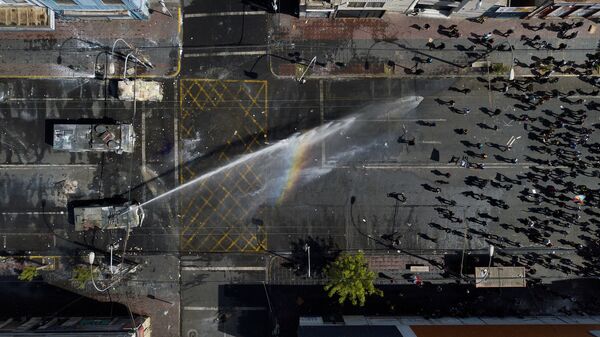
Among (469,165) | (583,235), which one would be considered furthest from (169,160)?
(583,235)

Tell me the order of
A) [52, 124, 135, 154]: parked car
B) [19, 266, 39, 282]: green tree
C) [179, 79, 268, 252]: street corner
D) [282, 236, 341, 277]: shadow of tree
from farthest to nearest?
[179, 79, 268, 252]: street corner, [282, 236, 341, 277]: shadow of tree, [52, 124, 135, 154]: parked car, [19, 266, 39, 282]: green tree

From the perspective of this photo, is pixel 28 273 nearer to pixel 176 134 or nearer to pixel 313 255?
pixel 176 134

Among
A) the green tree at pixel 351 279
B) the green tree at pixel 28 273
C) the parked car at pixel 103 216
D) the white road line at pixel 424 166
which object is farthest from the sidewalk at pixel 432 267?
the green tree at pixel 28 273

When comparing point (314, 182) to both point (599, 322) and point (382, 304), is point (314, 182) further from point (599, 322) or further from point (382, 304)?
point (599, 322)

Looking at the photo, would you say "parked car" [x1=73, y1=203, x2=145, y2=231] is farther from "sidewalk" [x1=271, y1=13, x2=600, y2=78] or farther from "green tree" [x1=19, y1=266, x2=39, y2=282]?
"sidewalk" [x1=271, y1=13, x2=600, y2=78]

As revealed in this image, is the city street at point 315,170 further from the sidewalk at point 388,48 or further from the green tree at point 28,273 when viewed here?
the green tree at point 28,273

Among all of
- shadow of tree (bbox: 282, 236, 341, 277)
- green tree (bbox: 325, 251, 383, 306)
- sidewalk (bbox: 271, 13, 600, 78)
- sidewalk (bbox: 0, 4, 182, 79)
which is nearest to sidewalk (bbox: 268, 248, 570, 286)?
shadow of tree (bbox: 282, 236, 341, 277)
